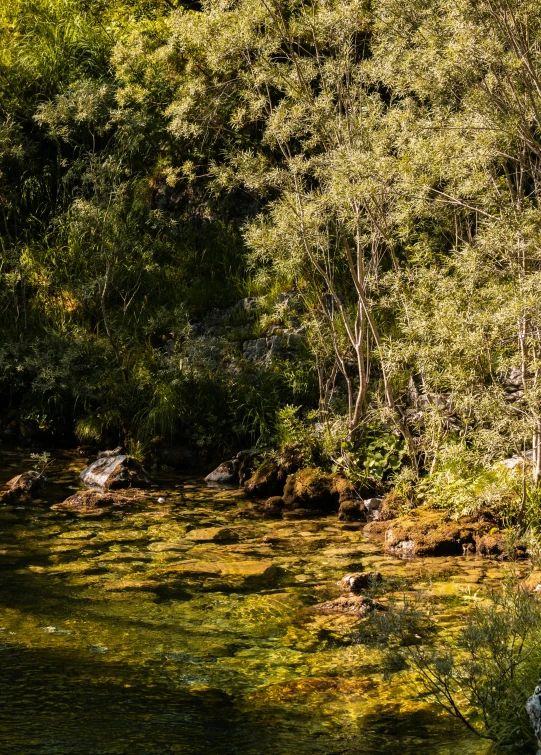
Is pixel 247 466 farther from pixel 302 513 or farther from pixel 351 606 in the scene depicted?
pixel 351 606

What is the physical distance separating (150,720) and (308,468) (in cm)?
633

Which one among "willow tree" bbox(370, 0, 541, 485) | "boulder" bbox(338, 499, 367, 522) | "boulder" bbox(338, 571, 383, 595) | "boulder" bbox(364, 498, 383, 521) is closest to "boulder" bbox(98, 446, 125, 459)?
"boulder" bbox(338, 499, 367, 522)

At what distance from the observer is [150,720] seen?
543 cm

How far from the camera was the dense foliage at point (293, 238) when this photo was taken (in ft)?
29.3

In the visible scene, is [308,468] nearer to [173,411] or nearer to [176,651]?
[173,411]

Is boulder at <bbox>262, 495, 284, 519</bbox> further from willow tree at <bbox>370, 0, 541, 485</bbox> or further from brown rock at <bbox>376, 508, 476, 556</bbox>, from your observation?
willow tree at <bbox>370, 0, 541, 485</bbox>

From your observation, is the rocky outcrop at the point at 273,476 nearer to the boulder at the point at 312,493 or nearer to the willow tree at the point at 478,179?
the boulder at the point at 312,493

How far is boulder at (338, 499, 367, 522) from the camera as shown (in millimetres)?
10734

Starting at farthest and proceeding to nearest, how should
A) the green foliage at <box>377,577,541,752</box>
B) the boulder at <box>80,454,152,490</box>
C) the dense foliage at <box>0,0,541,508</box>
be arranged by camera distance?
the boulder at <box>80,454,152,490</box> → the dense foliage at <box>0,0,541,508</box> → the green foliage at <box>377,577,541,752</box>

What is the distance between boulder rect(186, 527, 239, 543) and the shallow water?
0.36ft

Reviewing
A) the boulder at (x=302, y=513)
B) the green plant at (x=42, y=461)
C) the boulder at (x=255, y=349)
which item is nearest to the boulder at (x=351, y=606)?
the boulder at (x=302, y=513)

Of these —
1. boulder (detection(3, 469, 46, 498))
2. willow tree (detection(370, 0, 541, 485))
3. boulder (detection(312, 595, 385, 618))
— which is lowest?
boulder (detection(3, 469, 46, 498))

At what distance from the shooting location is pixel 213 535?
9914mm

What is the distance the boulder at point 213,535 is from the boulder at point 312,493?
1.32m
